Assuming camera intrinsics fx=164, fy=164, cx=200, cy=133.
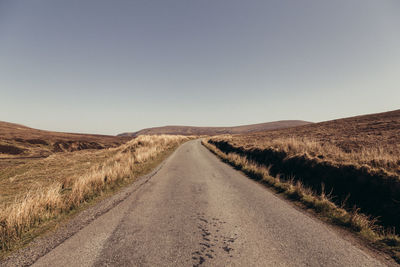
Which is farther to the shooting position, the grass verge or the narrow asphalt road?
the grass verge

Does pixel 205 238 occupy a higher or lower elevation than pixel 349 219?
higher

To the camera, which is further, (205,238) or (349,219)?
(349,219)

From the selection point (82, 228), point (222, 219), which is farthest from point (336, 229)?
point (82, 228)

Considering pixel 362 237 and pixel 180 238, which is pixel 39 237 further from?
pixel 362 237

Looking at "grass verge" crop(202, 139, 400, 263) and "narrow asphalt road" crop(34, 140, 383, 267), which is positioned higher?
"narrow asphalt road" crop(34, 140, 383, 267)

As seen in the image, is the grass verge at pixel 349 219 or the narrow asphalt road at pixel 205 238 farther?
the grass verge at pixel 349 219

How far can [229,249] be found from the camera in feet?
10.7

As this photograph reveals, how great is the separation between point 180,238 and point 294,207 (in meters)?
4.06

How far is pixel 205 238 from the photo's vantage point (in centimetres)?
362

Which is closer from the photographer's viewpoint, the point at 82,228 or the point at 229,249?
the point at 229,249

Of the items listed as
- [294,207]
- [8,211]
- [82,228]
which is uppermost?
[8,211]

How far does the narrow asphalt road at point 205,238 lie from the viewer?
2.97 m

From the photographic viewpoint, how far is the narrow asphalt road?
2.97m

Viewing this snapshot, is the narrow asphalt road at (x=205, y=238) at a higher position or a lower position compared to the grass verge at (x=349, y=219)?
higher
